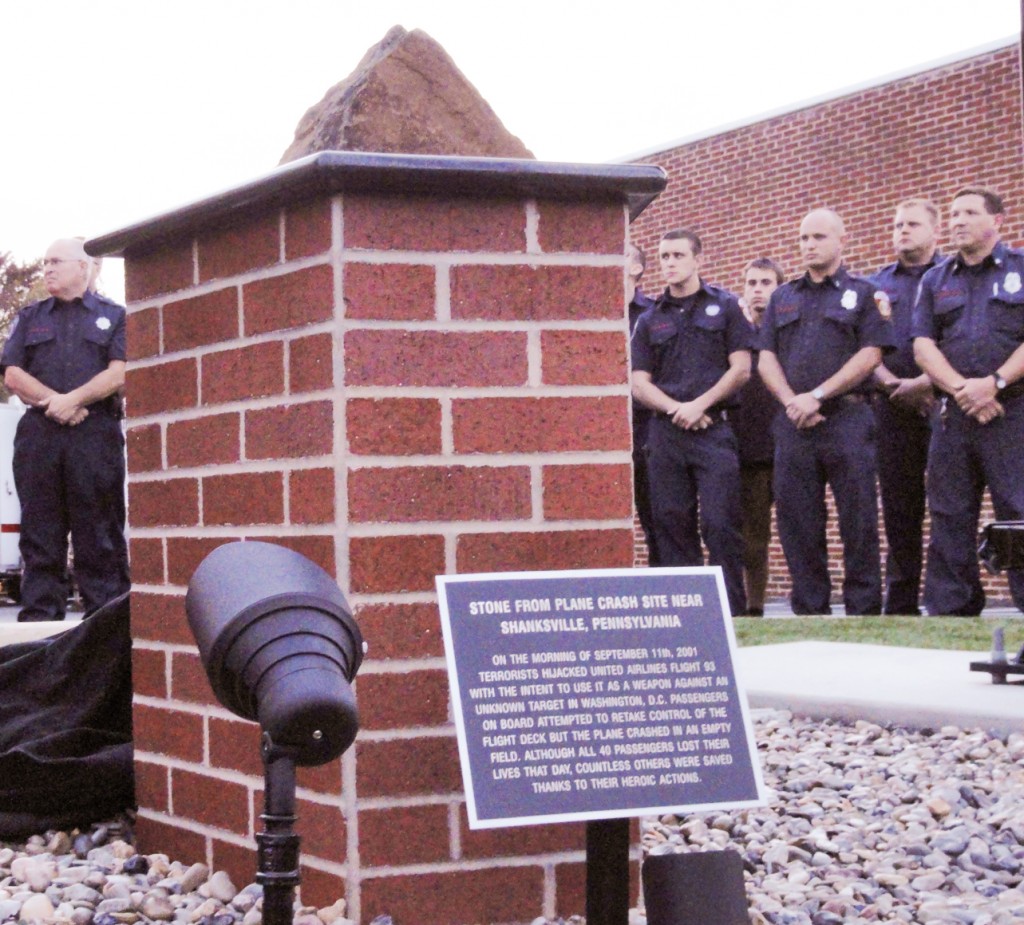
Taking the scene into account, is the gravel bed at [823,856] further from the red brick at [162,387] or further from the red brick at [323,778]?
the red brick at [162,387]

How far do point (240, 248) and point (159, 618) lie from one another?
777 mm

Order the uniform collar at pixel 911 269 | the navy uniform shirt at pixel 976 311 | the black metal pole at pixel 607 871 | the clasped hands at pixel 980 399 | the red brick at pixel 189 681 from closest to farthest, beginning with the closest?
the black metal pole at pixel 607 871 < the red brick at pixel 189 681 < the clasped hands at pixel 980 399 < the navy uniform shirt at pixel 976 311 < the uniform collar at pixel 911 269

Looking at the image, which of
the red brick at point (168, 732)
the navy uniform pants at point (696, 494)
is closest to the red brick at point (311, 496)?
the red brick at point (168, 732)

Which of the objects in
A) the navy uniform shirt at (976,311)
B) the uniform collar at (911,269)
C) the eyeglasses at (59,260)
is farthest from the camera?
the uniform collar at (911,269)

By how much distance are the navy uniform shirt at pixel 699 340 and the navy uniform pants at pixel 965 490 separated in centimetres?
121

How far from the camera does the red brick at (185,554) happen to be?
9.22ft

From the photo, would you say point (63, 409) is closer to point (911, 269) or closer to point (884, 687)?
point (884, 687)

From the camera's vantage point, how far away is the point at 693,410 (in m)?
8.12

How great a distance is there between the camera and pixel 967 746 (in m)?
3.90

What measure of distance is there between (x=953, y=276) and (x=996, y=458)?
0.94 metres

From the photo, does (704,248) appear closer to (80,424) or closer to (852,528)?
(852,528)

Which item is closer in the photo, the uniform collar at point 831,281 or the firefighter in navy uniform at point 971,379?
the firefighter in navy uniform at point 971,379

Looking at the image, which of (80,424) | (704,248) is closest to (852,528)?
(80,424)

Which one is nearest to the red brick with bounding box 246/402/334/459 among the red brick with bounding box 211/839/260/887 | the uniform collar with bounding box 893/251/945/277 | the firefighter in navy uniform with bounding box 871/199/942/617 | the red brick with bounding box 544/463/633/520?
the red brick with bounding box 544/463/633/520
